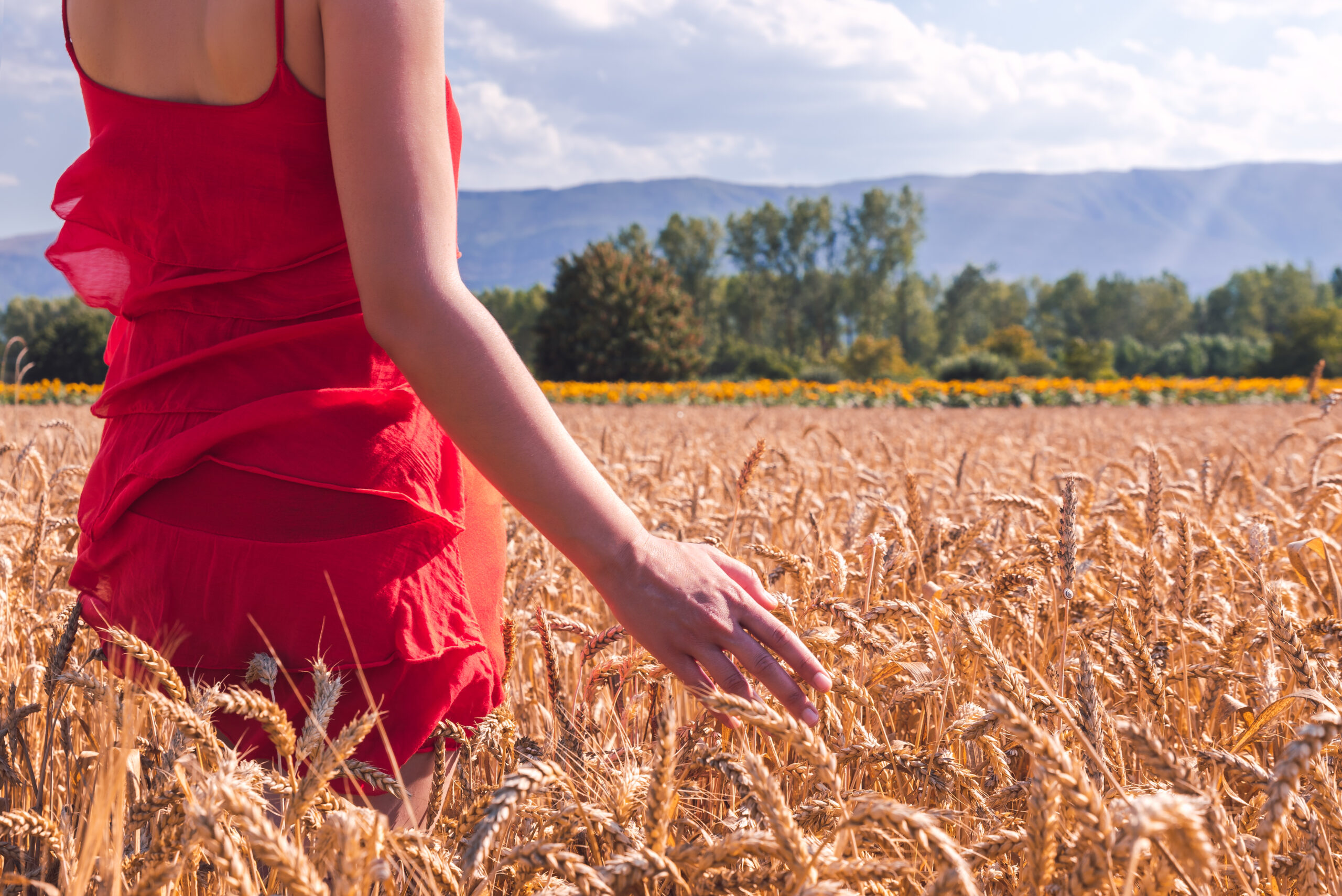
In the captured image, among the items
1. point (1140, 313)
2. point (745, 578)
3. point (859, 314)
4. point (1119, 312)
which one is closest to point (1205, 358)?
point (859, 314)

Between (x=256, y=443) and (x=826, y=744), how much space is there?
83 cm

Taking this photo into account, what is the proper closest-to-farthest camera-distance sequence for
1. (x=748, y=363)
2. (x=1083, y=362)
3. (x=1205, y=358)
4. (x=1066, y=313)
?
(x=1083, y=362) → (x=748, y=363) → (x=1205, y=358) → (x=1066, y=313)

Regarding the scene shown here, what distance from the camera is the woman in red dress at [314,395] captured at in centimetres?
92

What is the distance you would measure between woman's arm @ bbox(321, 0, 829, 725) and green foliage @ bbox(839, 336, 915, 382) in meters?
42.4

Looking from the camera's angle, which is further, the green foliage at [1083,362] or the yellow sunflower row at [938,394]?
the green foliage at [1083,362]

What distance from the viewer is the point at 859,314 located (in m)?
73.1

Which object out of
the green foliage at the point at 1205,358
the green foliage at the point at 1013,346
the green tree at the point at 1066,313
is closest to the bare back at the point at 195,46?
the green foliage at the point at 1013,346

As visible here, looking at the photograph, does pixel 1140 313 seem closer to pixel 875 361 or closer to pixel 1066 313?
pixel 1066 313

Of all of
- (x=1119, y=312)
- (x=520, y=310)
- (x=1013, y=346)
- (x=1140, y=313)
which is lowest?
(x=1013, y=346)

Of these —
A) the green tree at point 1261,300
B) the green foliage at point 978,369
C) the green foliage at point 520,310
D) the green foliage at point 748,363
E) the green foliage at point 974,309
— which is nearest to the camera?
Answer: the green foliage at point 978,369

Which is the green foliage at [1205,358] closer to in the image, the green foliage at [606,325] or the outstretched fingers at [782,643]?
the green foliage at [606,325]

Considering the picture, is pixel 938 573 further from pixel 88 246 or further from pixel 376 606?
pixel 88 246

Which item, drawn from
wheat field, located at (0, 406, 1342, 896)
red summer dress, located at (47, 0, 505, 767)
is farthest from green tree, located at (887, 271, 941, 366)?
red summer dress, located at (47, 0, 505, 767)

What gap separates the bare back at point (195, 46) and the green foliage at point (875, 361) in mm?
42339
